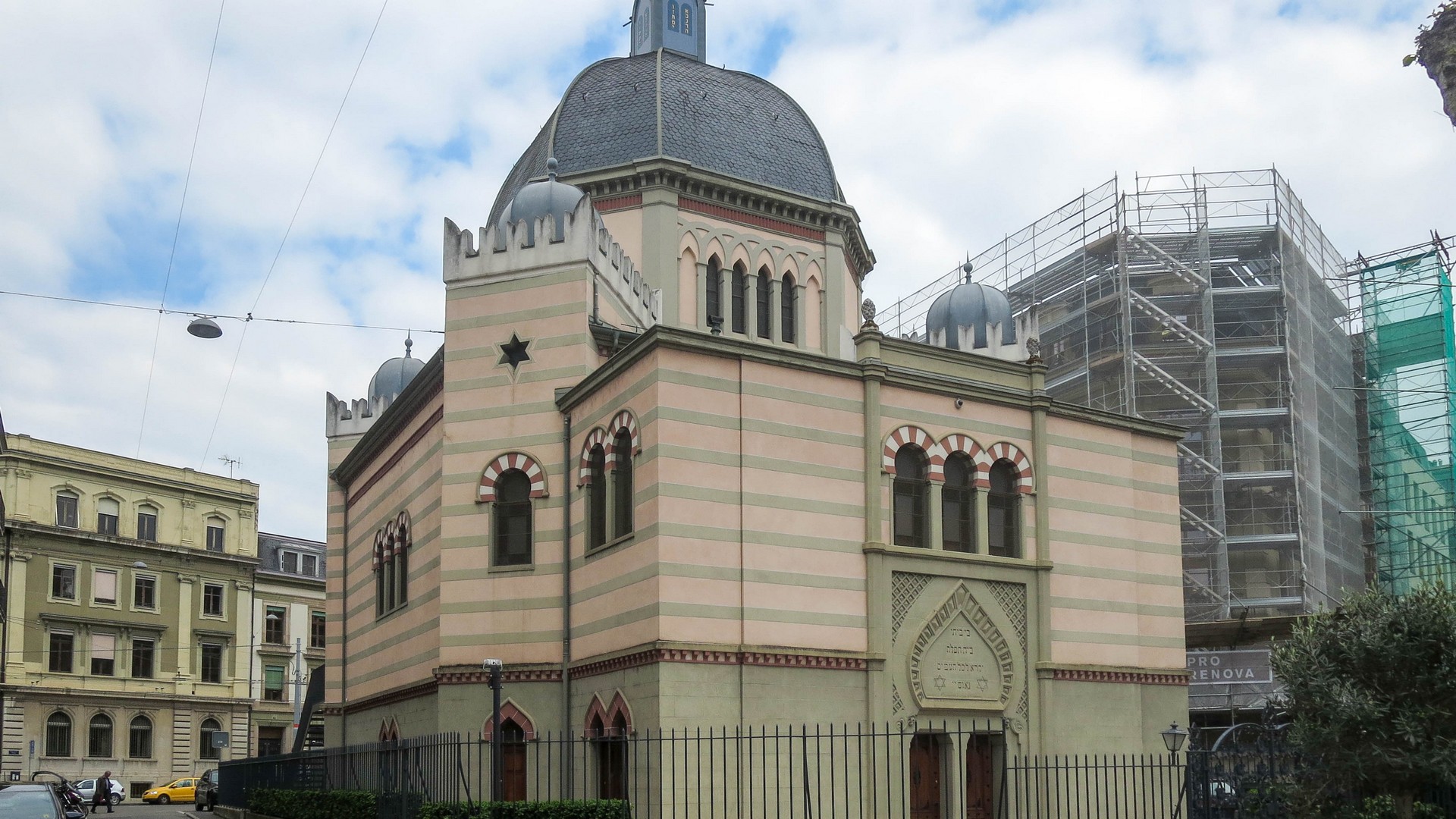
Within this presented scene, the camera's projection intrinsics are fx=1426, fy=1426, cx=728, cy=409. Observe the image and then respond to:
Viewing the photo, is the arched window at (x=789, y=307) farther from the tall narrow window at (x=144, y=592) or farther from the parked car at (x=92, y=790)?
the tall narrow window at (x=144, y=592)

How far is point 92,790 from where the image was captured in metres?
50.4

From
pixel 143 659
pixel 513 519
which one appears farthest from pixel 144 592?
pixel 513 519

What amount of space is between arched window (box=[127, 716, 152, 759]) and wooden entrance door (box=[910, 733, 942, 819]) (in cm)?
4419

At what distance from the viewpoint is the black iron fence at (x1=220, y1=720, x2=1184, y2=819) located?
69.3 feet

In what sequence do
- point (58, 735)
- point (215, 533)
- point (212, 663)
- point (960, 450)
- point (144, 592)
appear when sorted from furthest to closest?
point (215, 533) < point (212, 663) < point (144, 592) < point (58, 735) < point (960, 450)

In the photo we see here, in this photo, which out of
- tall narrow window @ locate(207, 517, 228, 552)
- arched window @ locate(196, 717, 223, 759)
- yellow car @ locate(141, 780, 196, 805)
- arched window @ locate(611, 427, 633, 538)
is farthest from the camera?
tall narrow window @ locate(207, 517, 228, 552)

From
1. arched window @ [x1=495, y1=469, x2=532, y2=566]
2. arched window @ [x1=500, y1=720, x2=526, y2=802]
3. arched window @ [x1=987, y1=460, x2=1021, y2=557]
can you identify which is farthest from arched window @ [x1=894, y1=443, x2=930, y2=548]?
arched window @ [x1=500, y1=720, x2=526, y2=802]

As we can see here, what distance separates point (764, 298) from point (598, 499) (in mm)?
9981

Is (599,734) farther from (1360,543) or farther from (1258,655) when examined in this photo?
(1360,543)

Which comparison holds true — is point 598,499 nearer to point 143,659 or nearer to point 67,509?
point 67,509

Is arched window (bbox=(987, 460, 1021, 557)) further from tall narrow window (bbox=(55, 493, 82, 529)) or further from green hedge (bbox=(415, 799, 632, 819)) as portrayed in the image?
tall narrow window (bbox=(55, 493, 82, 529))

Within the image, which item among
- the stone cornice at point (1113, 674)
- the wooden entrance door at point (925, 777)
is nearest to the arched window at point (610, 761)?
the wooden entrance door at point (925, 777)

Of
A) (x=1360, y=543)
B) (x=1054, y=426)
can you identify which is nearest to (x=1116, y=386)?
(x=1360, y=543)

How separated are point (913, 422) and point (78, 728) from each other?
44503mm
